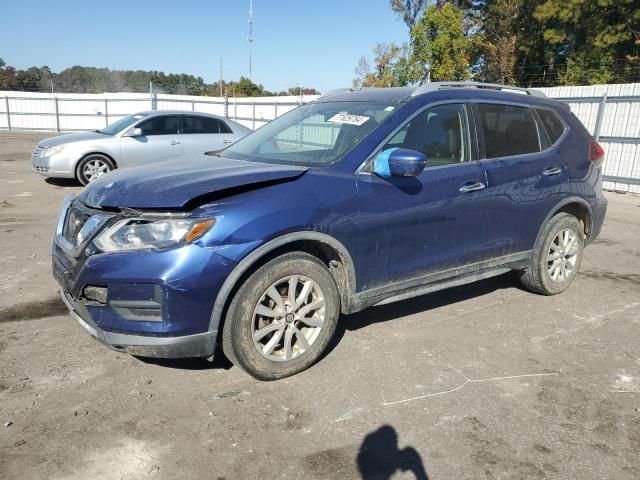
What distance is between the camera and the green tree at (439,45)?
27.7m

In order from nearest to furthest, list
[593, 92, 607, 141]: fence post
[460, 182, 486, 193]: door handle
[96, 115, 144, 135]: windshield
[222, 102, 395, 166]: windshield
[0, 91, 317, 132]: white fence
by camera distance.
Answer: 1. [222, 102, 395, 166]: windshield
2. [460, 182, 486, 193]: door handle
3. [96, 115, 144, 135]: windshield
4. [593, 92, 607, 141]: fence post
5. [0, 91, 317, 132]: white fence

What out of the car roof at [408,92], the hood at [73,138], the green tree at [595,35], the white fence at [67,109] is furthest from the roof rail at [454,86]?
the green tree at [595,35]

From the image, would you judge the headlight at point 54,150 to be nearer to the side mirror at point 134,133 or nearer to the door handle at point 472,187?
the side mirror at point 134,133

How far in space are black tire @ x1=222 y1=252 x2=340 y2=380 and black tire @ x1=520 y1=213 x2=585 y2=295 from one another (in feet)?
7.30

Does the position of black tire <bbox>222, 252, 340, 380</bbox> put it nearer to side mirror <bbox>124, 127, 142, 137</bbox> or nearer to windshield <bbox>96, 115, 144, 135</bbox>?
side mirror <bbox>124, 127, 142, 137</bbox>

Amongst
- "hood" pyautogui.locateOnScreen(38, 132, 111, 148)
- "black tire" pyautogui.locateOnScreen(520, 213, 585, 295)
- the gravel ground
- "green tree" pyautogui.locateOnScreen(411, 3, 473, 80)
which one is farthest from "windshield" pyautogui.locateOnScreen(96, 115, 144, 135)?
"green tree" pyautogui.locateOnScreen(411, 3, 473, 80)

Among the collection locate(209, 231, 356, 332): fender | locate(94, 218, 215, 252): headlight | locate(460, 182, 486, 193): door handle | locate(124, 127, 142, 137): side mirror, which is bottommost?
locate(209, 231, 356, 332): fender

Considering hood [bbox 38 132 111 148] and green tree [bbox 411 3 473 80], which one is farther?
green tree [bbox 411 3 473 80]

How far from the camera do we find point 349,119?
153 inches

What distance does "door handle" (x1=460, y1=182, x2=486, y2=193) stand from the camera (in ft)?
12.8

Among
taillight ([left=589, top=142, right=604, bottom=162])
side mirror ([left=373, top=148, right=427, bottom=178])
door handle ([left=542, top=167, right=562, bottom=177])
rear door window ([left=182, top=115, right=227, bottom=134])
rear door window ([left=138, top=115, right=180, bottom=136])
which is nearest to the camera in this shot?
side mirror ([left=373, top=148, right=427, bottom=178])

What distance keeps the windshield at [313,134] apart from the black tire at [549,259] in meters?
2.00

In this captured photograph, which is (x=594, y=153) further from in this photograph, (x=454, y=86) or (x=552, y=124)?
(x=454, y=86)

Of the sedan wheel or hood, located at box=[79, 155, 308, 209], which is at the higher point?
hood, located at box=[79, 155, 308, 209]
